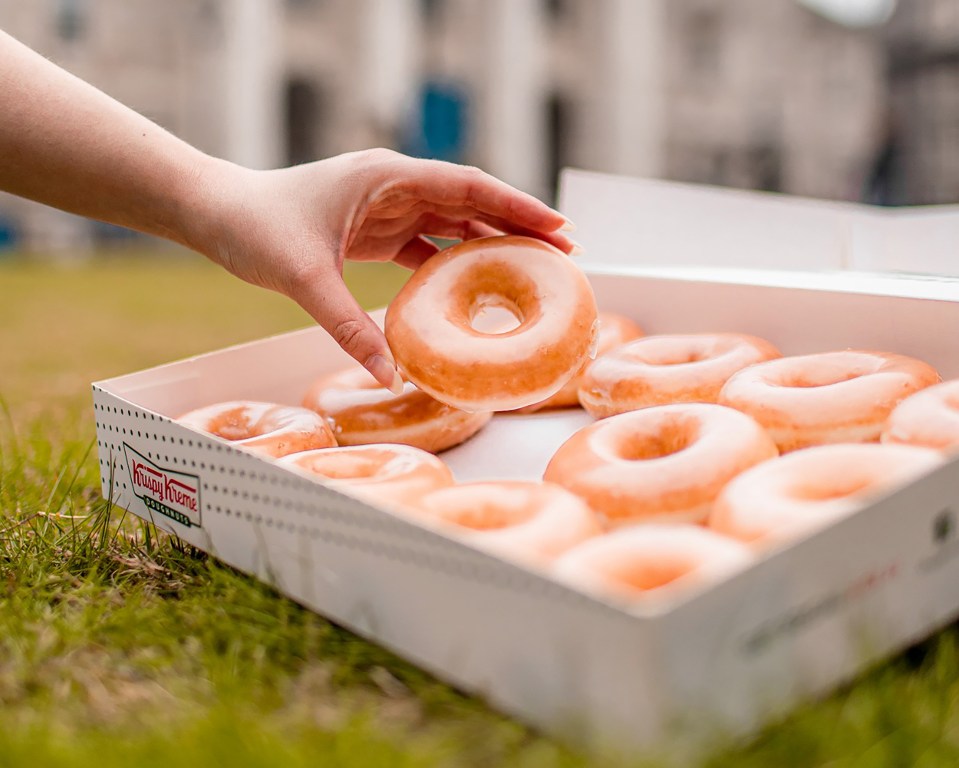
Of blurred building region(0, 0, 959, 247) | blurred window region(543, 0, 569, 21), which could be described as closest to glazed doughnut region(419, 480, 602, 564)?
blurred building region(0, 0, 959, 247)

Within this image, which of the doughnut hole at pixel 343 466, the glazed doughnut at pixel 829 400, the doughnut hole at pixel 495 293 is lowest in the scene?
the doughnut hole at pixel 343 466

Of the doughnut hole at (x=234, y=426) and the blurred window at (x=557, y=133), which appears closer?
the doughnut hole at (x=234, y=426)

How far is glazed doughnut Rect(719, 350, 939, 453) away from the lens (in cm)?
149

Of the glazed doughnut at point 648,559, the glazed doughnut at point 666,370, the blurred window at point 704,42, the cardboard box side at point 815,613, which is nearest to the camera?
the cardboard box side at point 815,613

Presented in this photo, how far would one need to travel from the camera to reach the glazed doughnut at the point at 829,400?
1.49 m

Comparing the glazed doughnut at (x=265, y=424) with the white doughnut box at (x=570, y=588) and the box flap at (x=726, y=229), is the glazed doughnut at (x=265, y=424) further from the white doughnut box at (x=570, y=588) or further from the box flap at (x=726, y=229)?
the box flap at (x=726, y=229)

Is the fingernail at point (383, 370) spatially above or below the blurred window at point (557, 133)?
above

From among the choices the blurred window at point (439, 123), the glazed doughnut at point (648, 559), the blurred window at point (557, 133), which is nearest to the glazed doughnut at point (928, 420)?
the glazed doughnut at point (648, 559)

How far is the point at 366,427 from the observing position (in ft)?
6.06

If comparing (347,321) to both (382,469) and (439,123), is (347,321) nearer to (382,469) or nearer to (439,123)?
(382,469)

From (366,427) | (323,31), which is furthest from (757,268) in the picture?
(323,31)

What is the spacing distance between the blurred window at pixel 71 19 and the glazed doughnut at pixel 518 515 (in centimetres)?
1737

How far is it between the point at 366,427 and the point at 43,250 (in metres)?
15.4

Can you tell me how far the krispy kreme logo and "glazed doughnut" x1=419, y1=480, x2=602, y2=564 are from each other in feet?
1.17
